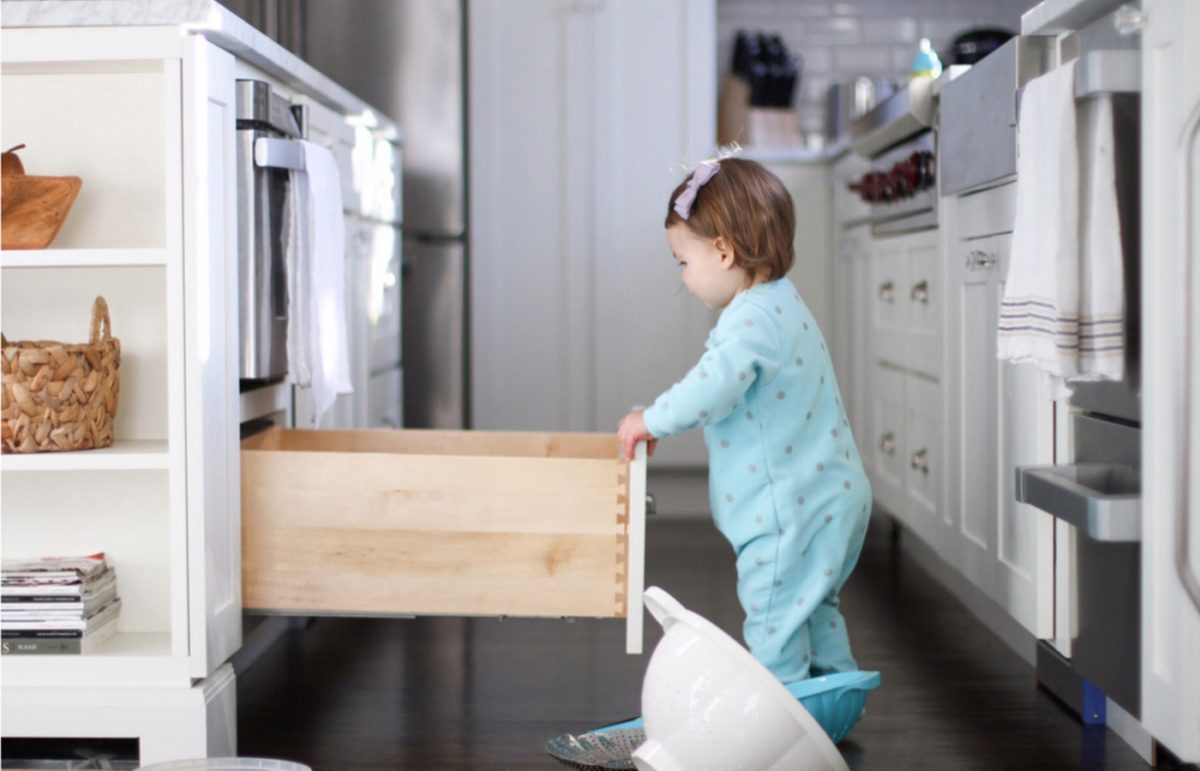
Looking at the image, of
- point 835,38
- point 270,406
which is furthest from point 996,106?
point 835,38

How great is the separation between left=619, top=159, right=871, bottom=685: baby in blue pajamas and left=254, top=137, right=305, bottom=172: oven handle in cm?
56

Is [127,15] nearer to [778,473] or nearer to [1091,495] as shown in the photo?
[778,473]

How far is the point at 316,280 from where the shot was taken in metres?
2.02

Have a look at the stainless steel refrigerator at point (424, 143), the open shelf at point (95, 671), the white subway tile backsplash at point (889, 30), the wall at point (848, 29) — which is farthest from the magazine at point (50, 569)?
the white subway tile backsplash at point (889, 30)

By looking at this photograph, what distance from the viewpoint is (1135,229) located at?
5.02 ft

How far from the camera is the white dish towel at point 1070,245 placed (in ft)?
4.89

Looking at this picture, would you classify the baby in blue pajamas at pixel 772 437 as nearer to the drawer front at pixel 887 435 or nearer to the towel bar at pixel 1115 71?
the towel bar at pixel 1115 71

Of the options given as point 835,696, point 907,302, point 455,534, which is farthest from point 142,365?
point 907,302

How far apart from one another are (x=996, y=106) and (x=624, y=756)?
1097mm

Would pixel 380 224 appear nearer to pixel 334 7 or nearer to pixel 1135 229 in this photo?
pixel 334 7

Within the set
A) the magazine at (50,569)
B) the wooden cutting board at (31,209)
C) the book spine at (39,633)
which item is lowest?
the book spine at (39,633)

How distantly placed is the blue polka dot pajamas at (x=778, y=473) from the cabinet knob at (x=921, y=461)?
0.86 meters

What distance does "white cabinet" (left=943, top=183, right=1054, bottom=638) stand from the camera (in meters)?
1.88

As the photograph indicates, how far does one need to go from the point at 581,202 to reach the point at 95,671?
2372 mm
